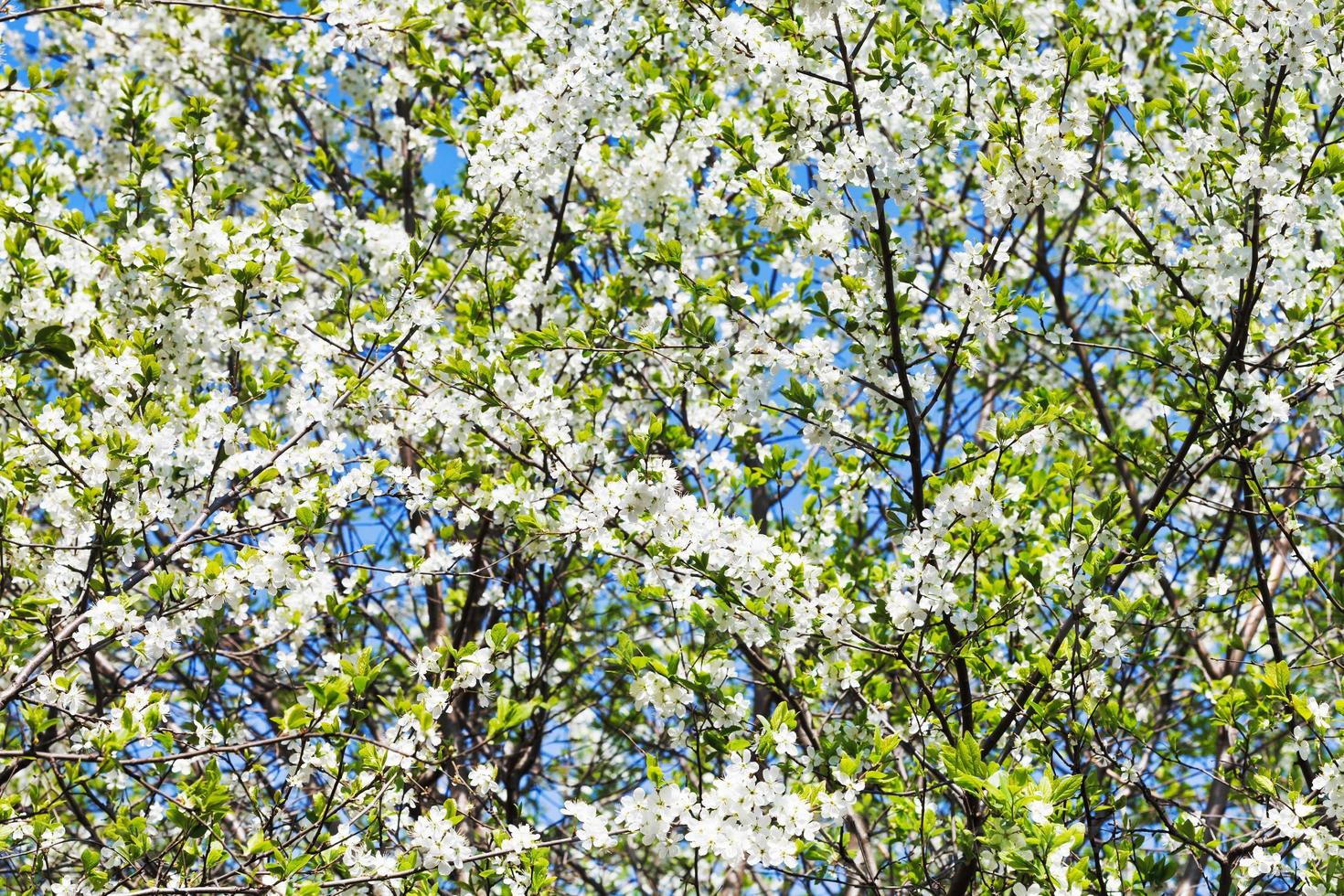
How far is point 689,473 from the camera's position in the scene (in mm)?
5602

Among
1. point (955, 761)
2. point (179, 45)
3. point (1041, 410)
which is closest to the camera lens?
point (955, 761)

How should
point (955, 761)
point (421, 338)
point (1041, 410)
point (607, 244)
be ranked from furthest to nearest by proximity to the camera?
point (607, 244)
point (421, 338)
point (1041, 410)
point (955, 761)

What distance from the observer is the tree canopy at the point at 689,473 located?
11.4ft

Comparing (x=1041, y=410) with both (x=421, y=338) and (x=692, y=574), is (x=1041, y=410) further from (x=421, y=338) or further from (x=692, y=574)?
(x=421, y=338)

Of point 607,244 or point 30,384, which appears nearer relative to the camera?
point 30,384

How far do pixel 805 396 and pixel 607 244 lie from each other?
251cm

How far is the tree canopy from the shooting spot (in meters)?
3.47

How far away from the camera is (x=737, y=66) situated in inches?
156

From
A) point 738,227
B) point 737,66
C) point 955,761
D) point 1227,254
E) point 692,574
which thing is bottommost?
point 955,761

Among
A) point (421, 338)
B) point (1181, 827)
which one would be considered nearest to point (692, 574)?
point (1181, 827)

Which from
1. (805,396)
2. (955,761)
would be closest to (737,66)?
(805,396)

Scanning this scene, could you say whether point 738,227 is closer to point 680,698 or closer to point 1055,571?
point 1055,571

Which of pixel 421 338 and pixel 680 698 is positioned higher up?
pixel 421 338

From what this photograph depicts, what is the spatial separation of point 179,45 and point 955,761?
5.76 metres
